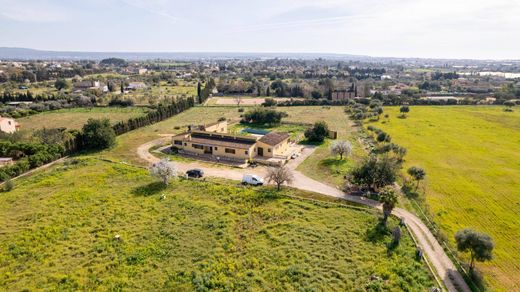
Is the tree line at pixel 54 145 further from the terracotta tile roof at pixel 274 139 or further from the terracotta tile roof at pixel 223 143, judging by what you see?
the terracotta tile roof at pixel 274 139

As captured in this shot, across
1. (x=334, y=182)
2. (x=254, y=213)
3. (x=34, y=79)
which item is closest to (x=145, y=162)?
(x=254, y=213)

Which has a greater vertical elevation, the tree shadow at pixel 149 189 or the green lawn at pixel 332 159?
the green lawn at pixel 332 159

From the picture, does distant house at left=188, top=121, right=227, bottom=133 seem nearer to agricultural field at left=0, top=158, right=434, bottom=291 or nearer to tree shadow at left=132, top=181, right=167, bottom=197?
tree shadow at left=132, top=181, right=167, bottom=197

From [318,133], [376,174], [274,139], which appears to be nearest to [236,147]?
[274,139]

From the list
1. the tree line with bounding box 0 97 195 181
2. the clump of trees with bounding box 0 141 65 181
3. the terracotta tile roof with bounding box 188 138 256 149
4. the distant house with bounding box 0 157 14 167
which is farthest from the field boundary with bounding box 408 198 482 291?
the distant house with bounding box 0 157 14 167

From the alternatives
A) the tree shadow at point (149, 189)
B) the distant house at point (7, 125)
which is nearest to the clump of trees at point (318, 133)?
the tree shadow at point (149, 189)

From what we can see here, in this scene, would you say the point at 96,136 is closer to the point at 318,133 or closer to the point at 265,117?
the point at 265,117

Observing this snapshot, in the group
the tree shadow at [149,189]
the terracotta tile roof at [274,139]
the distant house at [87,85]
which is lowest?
the tree shadow at [149,189]
